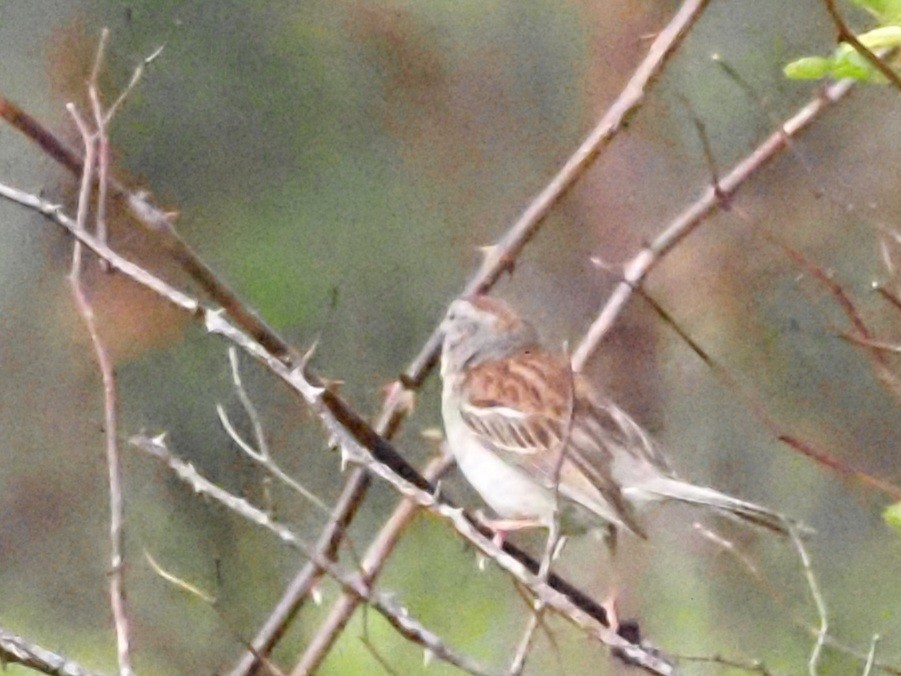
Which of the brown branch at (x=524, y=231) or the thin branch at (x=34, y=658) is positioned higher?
the brown branch at (x=524, y=231)

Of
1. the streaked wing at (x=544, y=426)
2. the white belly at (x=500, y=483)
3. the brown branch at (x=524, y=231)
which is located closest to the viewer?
the brown branch at (x=524, y=231)

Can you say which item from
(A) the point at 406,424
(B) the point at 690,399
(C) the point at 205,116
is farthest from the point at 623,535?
(C) the point at 205,116

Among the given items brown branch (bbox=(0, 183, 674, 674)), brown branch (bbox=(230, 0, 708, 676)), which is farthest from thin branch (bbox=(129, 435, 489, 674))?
brown branch (bbox=(230, 0, 708, 676))

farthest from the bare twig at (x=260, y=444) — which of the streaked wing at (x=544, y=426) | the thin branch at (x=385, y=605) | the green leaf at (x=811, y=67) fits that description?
the green leaf at (x=811, y=67)

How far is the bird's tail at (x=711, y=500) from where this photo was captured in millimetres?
1519

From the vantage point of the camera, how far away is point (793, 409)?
6.92 feet

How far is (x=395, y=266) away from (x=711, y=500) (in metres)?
0.62

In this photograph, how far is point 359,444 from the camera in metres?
1.19

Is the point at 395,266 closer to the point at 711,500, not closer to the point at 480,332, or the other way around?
the point at 480,332

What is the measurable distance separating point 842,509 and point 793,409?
0.19m

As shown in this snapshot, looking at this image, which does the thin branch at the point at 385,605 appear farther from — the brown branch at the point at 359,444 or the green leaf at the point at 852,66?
the green leaf at the point at 852,66

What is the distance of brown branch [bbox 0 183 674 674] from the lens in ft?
3.57

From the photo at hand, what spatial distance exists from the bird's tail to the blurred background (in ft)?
0.95

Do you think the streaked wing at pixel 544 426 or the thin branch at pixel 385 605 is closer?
the thin branch at pixel 385 605
